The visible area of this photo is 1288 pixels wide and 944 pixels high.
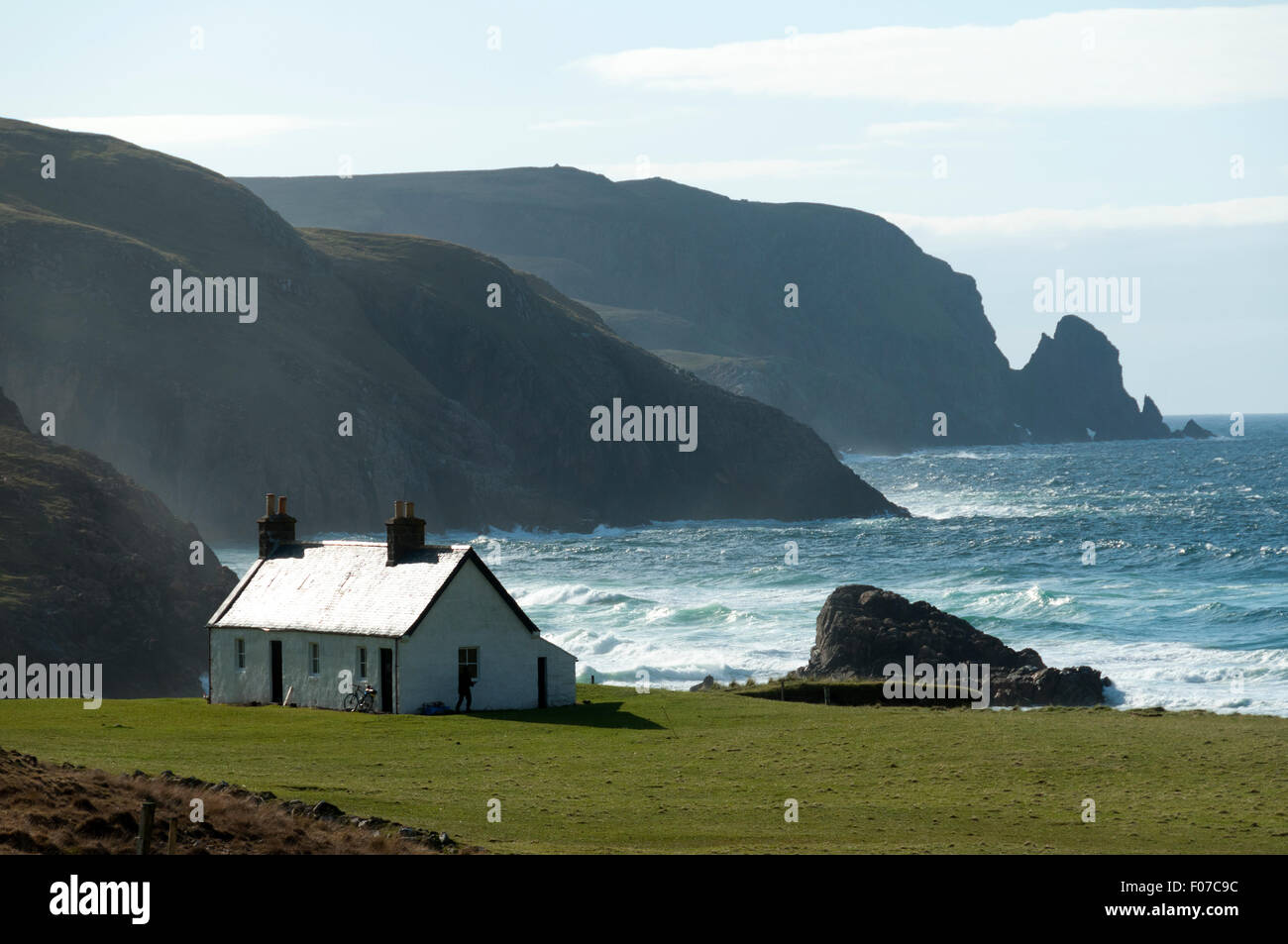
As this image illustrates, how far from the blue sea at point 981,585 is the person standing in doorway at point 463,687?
26.0 m

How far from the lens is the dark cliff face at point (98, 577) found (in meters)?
73.8

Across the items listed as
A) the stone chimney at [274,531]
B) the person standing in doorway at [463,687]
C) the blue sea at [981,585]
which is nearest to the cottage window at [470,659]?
the person standing in doorway at [463,687]

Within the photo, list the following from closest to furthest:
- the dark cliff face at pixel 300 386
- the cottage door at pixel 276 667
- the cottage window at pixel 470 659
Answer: the cottage window at pixel 470 659 < the cottage door at pixel 276 667 < the dark cliff face at pixel 300 386

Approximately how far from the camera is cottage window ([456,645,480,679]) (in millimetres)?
45812

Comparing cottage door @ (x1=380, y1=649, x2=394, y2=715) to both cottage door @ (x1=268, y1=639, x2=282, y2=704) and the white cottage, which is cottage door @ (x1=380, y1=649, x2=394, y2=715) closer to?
the white cottage

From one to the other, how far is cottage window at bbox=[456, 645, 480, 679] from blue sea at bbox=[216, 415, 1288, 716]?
83.9 ft

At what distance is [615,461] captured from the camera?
188m

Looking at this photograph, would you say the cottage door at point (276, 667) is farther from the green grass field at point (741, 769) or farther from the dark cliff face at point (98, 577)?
the dark cliff face at point (98, 577)

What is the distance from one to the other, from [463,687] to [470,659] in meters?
0.96

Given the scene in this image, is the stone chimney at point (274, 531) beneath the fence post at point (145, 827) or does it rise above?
above

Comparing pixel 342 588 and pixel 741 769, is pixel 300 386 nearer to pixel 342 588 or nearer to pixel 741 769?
pixel 342 588

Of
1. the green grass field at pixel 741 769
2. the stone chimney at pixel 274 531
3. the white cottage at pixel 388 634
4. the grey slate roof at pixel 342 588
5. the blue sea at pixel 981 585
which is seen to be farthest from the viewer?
the blue sea at pixel 981 585

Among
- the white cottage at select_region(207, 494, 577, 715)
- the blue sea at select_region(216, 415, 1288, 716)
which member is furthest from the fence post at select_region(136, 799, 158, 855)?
the blue sea at select_region(216, 415, 1288, 716)
